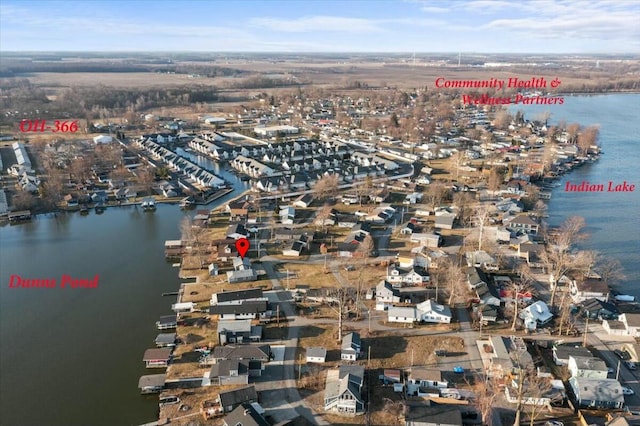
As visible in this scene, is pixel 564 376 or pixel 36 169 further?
pixel 36 169

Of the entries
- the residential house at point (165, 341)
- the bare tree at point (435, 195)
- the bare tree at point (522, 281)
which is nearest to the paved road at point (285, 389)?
the residential house at point (165, 341)

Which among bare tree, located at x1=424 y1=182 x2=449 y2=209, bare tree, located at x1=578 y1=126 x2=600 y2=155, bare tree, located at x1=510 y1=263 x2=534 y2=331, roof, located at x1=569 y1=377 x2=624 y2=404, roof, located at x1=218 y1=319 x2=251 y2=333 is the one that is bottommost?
roof, located at x1=569 y1=377 x2=624 y2=404

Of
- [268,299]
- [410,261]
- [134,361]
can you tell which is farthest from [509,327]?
[134,361]

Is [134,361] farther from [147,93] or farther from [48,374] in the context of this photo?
[147,93]

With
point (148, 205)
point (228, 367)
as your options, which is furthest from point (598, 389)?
point (148, 205)

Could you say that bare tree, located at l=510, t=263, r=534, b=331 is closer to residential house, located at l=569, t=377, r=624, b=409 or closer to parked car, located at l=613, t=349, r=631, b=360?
parked car, located at l=613, t=349, r=631, b=360

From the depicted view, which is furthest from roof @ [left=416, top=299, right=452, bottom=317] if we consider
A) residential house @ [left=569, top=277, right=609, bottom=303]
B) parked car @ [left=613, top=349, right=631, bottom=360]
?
residential house @ [left=569, top=277, right=609, bottom=303]

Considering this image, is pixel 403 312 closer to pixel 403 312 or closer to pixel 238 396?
pixel 403 312
